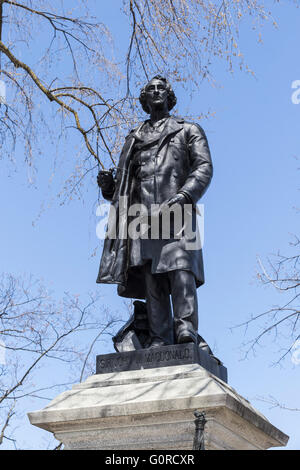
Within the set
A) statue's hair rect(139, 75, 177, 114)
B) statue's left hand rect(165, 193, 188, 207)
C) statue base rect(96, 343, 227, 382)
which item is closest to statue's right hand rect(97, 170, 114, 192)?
statue's hair rect(139, 75, 177, 114)

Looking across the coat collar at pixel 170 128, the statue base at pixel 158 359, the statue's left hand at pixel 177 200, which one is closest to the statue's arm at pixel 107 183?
the coat collar at pixel 170 128

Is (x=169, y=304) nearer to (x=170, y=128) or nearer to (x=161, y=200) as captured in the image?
(x=161, y=200)

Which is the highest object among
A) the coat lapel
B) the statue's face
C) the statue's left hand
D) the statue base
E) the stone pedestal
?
the statue's face

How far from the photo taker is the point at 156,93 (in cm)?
675

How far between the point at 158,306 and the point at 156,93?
191cm

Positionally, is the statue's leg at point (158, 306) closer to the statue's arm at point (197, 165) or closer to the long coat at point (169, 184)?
the long coat at point (169, 184)

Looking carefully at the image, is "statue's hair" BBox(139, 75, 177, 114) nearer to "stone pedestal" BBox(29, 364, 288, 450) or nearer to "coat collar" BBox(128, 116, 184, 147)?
"coat collar" BBox(128, 116, 184, 147)

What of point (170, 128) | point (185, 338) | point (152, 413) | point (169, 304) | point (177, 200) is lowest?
point (152, 413)

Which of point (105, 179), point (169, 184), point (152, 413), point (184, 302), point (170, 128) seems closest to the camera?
point (152, 413)

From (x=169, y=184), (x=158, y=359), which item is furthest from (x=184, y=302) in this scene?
(x=169, y=184)

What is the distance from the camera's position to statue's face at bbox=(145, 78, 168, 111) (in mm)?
6758
